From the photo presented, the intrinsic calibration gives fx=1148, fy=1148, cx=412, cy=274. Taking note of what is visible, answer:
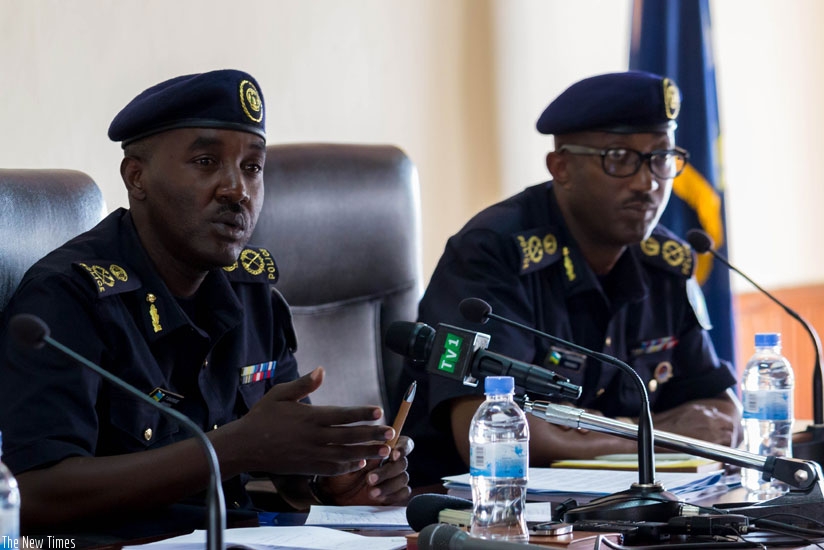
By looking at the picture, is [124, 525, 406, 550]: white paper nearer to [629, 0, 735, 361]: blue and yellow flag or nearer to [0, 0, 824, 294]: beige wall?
[0, 0, 824, 294]: beige wall

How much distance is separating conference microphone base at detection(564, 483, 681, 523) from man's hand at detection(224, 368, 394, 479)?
304 mm

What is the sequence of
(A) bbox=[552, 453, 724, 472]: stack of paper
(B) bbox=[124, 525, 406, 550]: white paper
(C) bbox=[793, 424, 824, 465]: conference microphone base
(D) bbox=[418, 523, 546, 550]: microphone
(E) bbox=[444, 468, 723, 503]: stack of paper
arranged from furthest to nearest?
(C) bbox=[793, 424, 824, 465]: conference microphone base → (A) bbox=[552, 453, 724, 472]: stack of paper → (E) bbox=[444, 468, 723, 503]: stack of paper → (B) bbox=[124, 525, 406, 550]: white paper → (D) bbox=[418, 523, 546, 550]: microphone

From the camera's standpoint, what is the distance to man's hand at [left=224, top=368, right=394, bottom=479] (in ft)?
5.63

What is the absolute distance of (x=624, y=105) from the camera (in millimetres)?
2684

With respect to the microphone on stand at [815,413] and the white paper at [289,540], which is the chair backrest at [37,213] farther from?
the microphone on stand at [815,413]

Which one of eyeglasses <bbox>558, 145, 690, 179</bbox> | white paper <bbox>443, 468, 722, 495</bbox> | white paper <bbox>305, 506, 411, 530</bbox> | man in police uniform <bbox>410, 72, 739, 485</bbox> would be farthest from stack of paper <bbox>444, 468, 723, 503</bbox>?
eyeglasses <bbox>558, 145, 690, 179</bbox>

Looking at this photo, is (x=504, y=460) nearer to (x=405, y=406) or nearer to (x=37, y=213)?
(x=405, y=406)

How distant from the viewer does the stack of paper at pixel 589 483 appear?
73.8 inches

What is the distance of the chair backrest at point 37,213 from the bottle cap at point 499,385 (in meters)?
0.91

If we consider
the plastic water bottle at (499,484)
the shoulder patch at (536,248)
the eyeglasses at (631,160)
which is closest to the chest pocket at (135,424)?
the plastic water bottle at (499,484)

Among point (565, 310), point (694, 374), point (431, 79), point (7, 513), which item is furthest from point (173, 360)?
point (431, 79)

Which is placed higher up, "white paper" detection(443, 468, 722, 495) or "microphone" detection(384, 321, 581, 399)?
"microphone" detection(384, 321, 581, 399)

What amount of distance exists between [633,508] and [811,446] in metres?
0.80

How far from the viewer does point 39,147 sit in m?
2.57
